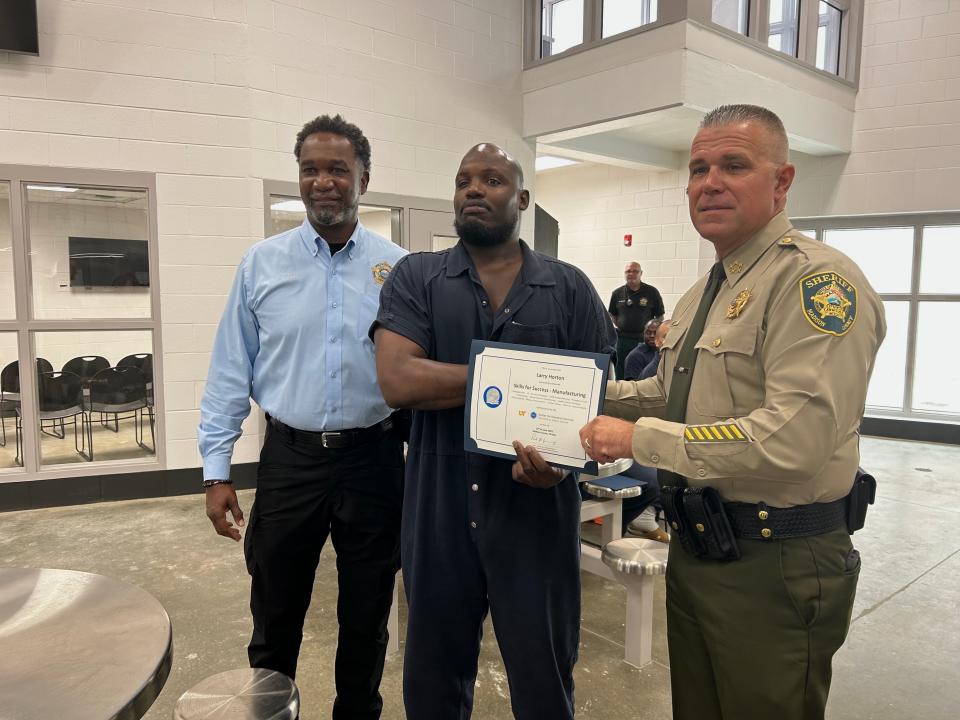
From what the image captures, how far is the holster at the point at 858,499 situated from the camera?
1.40 m

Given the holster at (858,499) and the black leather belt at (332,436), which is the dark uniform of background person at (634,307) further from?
the holster at (858,499)

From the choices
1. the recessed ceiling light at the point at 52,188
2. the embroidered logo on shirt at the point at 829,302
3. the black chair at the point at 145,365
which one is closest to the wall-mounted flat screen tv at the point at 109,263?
the recessed ceiling light at the point at 52,188

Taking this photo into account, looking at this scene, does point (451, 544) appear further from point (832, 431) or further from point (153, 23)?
point (153, 23)

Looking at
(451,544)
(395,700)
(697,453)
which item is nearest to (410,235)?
(395,700)

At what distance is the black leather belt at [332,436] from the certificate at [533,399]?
0.49 metres

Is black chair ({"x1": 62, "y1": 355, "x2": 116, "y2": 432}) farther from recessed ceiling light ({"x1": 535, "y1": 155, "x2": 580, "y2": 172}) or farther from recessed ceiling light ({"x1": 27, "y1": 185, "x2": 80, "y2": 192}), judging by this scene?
recessed ceiling light ({"x1": 535, "y1": 155, "x2": 580, "y2": 172})

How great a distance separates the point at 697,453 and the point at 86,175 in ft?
15.8

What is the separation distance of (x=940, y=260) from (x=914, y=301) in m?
0.50

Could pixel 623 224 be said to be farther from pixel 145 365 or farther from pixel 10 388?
pixel 10 388

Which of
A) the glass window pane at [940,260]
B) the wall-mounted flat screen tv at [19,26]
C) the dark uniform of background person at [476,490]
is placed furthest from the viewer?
the glass window pane at [940,260]

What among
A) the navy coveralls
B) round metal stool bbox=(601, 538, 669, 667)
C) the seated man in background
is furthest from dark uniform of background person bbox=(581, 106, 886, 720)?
the seated man in background

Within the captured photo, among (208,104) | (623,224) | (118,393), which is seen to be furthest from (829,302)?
(623,224)

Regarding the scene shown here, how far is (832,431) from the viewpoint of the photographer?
1238mm

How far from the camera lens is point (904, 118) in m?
6.89
